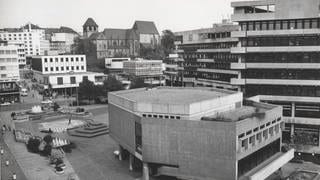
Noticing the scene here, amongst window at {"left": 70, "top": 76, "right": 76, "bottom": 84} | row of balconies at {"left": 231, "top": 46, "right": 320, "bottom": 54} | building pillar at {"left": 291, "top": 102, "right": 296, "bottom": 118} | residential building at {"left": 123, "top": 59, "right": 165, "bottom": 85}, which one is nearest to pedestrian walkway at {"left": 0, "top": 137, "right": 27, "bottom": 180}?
row of balconies at {"left": 231, "top": 46, "right": 320, "bottom": 54}

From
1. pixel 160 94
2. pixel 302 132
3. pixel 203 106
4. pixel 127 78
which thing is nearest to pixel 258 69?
pixel 302 132

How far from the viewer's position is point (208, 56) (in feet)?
290

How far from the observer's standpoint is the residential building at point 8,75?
328 feet

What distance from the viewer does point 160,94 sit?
50.8 metres

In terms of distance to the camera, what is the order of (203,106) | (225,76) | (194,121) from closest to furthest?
(194,121) → (203,106) → (225,76)

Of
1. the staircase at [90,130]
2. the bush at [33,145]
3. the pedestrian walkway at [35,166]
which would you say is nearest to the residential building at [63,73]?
the staircase at [90,130]

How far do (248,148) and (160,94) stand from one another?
17451 millimetres

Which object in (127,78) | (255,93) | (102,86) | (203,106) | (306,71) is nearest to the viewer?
(203,106)

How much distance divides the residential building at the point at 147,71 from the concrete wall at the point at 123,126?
8048cm

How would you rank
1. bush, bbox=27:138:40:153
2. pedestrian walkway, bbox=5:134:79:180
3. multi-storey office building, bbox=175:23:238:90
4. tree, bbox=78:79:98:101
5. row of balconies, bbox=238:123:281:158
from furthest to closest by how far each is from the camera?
tree, bbox=78:79:98:101, multi-storey office building, bbox=175:23:238:90, bush, bbox=27:138:40:153, pedestrian walkway, bbox=5:134:79:180, row of balconies, bbox=238:123:281:158

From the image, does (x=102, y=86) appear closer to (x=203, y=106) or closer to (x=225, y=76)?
(x=225, y=76)

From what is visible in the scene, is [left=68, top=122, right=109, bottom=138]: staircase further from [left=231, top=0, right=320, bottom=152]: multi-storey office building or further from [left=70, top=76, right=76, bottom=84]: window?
[left=70, top=76, right=76, bottom=84]: window

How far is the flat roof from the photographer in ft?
148

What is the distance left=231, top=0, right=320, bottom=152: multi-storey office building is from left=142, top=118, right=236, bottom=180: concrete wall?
23.7m
